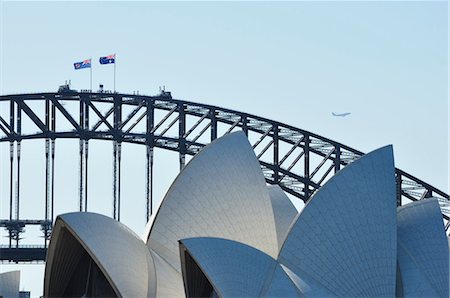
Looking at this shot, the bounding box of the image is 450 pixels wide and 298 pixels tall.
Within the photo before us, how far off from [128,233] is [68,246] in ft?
9.49

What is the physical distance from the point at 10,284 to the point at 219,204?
34561 mm

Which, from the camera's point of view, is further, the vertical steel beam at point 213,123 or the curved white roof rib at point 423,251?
the vertical steel beam at point 213,123

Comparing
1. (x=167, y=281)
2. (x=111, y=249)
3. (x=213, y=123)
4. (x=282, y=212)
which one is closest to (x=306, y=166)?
(x=213, y=123)

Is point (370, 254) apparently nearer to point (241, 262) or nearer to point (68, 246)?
point (241, 262)

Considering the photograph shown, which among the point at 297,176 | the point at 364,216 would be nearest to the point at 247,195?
the point at 364,216

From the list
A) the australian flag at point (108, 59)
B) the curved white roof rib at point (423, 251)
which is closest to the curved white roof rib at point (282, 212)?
the curved white roof rib at point (423, 251)

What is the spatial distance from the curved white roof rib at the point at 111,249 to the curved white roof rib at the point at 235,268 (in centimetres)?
485

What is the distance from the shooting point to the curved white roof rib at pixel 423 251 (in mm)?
66000

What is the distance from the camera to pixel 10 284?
99.6 meters

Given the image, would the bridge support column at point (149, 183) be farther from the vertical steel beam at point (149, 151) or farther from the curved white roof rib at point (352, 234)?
the curved white roof rib at point (352, 234)

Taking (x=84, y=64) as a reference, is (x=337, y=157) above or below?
below

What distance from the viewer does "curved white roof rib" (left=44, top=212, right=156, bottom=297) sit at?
67375 mm

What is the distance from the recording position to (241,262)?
62719 mm

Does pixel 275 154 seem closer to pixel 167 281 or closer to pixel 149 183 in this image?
pixel 149 183
